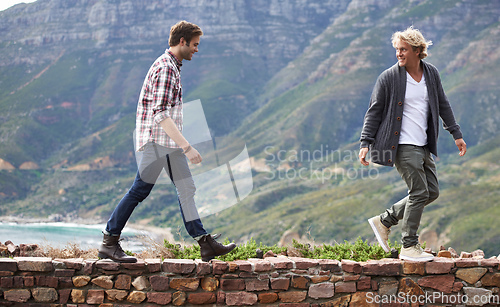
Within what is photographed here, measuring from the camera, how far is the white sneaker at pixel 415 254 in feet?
14.3

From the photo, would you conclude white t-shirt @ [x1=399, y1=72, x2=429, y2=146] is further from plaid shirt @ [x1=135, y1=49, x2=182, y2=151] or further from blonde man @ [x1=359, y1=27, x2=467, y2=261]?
plaid shirt @ [x1=135, y1=49, x2=182, y2=151]

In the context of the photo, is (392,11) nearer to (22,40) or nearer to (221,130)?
(221,130)

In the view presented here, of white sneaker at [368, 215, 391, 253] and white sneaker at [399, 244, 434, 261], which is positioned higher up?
white sneaker at [368, 215, 391, 253]

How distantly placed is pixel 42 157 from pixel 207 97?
3682 cm

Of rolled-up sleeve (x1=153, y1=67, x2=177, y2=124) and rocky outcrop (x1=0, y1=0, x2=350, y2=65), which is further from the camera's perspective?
rocky outcrop (x1=0, y1=0, x2=350, y2=65)

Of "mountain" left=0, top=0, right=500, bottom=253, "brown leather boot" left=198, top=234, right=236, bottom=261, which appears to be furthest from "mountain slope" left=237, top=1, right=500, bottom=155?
"brown leather boot" left=198, top=234, right=236, bottom=261

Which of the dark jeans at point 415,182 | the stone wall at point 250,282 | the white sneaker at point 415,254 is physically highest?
the dark jeans at point 415,182

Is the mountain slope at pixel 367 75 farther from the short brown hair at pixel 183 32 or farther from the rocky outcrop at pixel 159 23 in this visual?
the short brown hair at pixel 183 32

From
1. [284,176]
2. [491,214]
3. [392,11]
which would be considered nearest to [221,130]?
[284,176]

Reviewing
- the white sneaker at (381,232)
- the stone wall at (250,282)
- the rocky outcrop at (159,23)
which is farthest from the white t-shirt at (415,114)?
the rocky outcrop at (159,23)

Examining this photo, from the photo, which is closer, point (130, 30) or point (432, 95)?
point (432, 95)

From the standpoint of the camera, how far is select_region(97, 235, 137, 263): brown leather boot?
4160mm

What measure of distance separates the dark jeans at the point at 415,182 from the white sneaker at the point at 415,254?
0.04 m

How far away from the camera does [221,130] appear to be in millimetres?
110500
